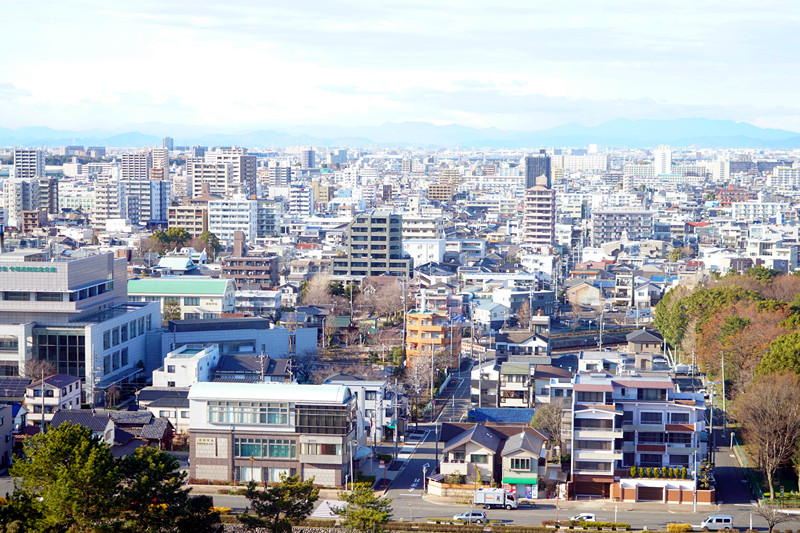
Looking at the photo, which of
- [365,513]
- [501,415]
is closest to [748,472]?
[501,415]

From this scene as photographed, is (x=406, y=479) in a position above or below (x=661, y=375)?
below

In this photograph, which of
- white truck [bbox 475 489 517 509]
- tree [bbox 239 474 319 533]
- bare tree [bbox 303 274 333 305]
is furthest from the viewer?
bare tree [bbox 303 274 333 305]

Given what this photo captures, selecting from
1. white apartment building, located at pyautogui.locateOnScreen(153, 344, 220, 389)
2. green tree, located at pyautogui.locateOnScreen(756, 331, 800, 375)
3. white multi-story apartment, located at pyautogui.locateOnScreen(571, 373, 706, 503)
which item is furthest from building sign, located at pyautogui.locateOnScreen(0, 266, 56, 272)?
green tree, located at pyautogui.locateOnScreen(756, 331, 800, 375)

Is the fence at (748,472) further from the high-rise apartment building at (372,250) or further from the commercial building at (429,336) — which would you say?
the high-rise apartment building at (372,250)

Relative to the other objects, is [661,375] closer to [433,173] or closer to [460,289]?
[460,289]

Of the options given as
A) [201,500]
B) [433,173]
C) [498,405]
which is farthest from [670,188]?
[201,500]

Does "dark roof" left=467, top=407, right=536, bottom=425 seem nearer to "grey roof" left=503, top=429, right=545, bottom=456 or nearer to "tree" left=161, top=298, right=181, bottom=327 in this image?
"grey roof" left=503, top=429, right=545, bottom=456
